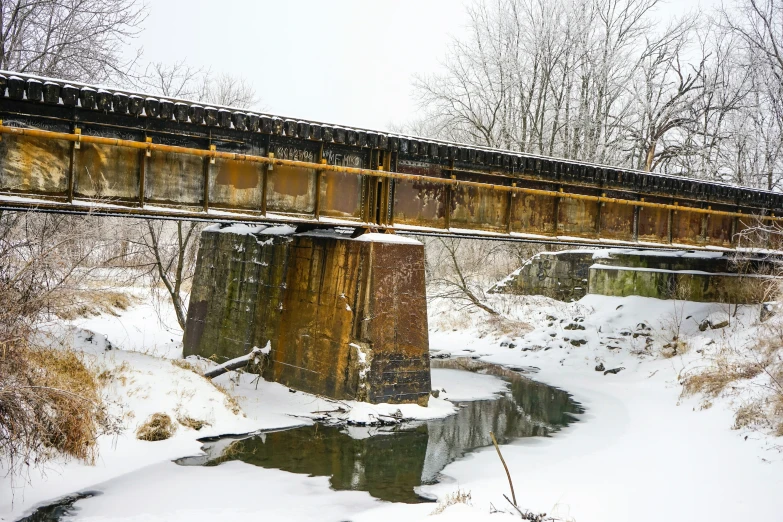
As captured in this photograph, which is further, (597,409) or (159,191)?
(597,409)

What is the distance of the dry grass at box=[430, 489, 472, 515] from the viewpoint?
7391mm

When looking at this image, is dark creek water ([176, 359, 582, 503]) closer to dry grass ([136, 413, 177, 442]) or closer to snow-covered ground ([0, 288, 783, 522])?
snow-covered ground ([0, 288, 783, 522])

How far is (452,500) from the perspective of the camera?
7.83m

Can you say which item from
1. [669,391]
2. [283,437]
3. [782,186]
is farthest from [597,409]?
[782,186]

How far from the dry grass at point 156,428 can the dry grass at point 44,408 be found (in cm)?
45

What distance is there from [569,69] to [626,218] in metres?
17.6

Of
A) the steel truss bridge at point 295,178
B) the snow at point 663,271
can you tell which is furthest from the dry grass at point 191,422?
the snow at point 663,271

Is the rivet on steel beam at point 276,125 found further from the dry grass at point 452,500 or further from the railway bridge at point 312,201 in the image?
the dry grass at point 452,500

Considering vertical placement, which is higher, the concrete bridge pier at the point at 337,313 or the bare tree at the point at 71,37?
the bare tree at the point at 71,37

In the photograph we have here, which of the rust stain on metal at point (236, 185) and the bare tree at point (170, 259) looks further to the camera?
the bare tree at point (170, 259)

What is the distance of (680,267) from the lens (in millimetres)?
20422

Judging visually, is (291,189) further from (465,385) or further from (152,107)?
(465,385)

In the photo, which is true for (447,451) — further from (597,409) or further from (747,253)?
(747,253)

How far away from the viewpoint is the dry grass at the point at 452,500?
739 cm
